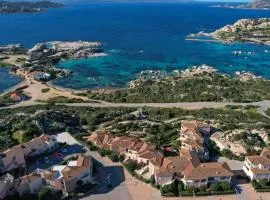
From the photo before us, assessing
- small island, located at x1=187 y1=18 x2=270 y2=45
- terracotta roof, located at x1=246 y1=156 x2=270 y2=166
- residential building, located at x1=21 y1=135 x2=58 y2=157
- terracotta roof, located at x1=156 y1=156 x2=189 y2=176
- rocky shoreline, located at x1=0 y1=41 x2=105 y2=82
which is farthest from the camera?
A: small island, located at x1=187 y1=18 x2=270 y2=45

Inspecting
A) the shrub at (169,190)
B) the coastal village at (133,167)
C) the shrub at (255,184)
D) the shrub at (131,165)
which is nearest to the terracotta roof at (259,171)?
the coastal village at (133,167)

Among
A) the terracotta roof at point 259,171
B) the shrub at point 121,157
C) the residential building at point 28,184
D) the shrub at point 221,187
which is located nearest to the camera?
the residential building at point 28,184

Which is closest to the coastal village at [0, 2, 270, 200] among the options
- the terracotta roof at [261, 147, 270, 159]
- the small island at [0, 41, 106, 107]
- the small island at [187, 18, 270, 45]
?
the small island at [0, 41, 106, 107]

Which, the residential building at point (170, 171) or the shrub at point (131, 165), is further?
the shrub at point (131, 165)

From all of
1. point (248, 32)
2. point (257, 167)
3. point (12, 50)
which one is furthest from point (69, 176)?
point (248, 32)

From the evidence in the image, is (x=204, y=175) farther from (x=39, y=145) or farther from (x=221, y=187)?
(x=39, y=145)

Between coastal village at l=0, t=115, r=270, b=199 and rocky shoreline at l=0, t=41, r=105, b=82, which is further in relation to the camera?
rocky shoreline at l=0, t=41, r=105, b=82

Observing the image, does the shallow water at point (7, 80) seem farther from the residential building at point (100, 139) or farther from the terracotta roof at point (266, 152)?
the terracotta roof at point (266, 152)

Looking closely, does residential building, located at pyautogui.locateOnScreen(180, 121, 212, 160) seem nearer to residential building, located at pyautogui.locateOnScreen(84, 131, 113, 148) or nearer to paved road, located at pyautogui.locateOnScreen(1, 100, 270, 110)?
residential building, located at pyautogui.locateOnScreen(84, 131, 113, 148)
